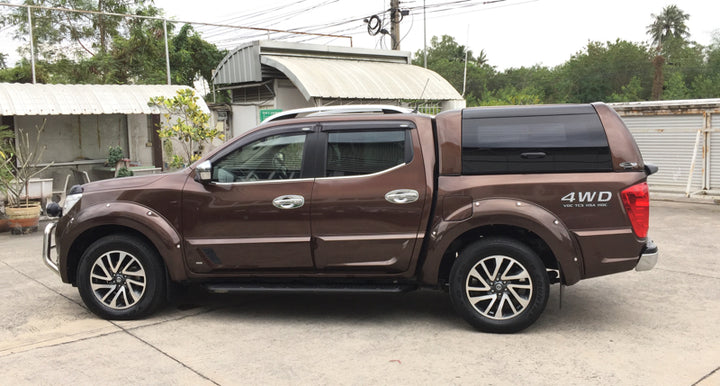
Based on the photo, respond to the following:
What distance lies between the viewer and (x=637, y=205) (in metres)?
4.96

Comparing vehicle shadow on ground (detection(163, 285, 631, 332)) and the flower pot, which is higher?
the flower pot

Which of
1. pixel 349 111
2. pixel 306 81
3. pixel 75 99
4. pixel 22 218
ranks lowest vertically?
pixel 22 218

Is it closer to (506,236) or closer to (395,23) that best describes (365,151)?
(506,236)

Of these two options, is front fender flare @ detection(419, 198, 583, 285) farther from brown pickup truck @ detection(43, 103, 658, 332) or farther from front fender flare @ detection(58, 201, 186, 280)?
front fender flare @ detection(58, 201, 186, 280)

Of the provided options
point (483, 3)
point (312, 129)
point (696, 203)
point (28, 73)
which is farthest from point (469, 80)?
point (312, 129)

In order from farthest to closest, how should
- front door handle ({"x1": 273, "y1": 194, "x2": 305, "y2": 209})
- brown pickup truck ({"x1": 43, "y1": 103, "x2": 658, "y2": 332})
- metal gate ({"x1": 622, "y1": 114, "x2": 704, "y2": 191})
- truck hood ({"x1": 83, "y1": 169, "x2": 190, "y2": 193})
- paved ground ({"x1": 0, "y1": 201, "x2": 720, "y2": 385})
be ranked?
metal gate ({"x1": 622, "y1": 114, "x2": 704, "y2": 191}) → truck hood ({"x1": 83, "y1": 169, "x2": 190, "y2": 193}) → front door handle ({"x1": 273, "y1": 194, "x2": 305, "y2": 209}) → brown pickup truck ({"x1": 43, "y1": 103, "x2": 658, "y2": 332}) → paved ground ({"x1": 0, "y1": 201, "x2": 720, "y2": 385})

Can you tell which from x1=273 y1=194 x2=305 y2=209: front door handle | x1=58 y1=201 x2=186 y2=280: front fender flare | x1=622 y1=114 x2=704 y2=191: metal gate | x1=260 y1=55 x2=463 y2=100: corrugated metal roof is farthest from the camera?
x1=260 y1=55 x2=463 y2=100: corrugated metal roof

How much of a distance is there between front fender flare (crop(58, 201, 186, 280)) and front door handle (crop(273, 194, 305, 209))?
37.9 inches

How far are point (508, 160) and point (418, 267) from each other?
3.89ft

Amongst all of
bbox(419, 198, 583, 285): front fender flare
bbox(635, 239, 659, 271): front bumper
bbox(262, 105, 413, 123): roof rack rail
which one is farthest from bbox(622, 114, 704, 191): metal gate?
bbox(262, 105, 413, 123): roof rack rail

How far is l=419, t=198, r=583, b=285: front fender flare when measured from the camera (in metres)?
5.03

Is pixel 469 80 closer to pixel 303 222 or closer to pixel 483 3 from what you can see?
pixel 483 3

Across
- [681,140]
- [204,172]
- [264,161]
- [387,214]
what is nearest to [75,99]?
[204,172]

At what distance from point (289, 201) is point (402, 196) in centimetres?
A: 98
